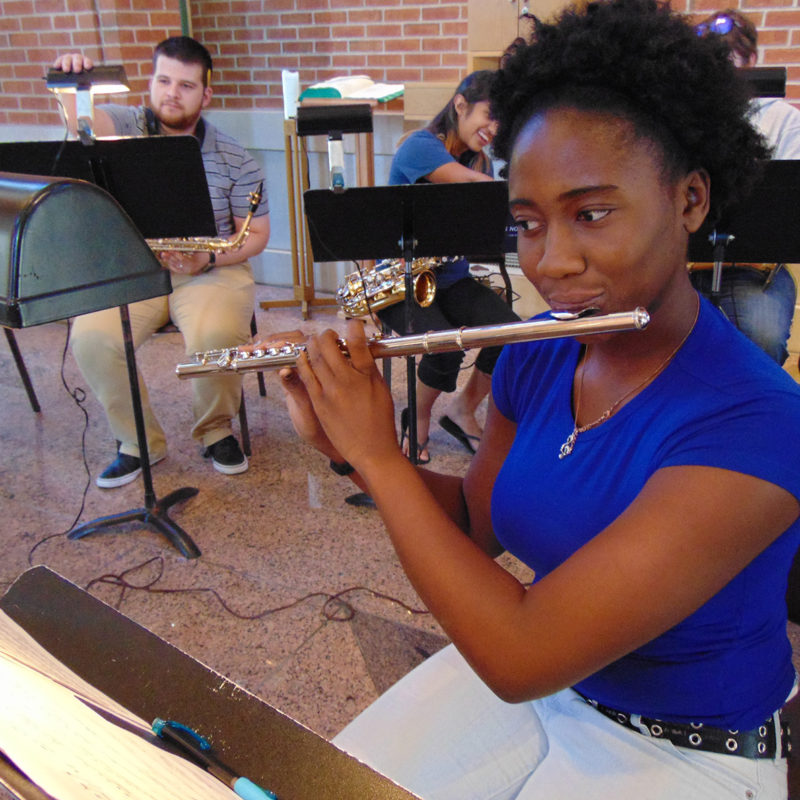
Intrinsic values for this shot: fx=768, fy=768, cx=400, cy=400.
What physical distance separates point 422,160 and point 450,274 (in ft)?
1.44

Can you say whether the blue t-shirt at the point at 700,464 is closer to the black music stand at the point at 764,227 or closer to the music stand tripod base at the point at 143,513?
the black music stand at the point at 764,227

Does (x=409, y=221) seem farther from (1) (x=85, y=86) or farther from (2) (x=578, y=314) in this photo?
(2) (x=578, y=314)

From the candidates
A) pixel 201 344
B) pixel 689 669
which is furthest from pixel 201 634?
pixel 689 669

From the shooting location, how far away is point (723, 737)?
3.09 ft

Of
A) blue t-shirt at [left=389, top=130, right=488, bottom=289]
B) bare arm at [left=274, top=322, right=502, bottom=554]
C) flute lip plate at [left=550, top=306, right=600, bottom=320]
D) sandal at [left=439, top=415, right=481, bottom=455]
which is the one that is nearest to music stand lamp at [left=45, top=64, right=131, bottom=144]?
blue t-shirt at [left=389, top=130, right=488, bottom=289]

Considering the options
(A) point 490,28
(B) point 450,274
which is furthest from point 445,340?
(A) point 490,28

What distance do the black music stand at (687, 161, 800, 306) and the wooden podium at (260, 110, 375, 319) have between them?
7.79 feet

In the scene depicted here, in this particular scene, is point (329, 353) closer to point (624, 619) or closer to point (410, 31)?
point (624, 619)

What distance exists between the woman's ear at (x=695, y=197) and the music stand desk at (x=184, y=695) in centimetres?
73

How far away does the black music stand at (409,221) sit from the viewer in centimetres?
226

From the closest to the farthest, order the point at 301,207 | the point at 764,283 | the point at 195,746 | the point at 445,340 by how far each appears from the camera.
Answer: the point at 195,746
the point at 445,340
the point at 764,283
the point at 301,207

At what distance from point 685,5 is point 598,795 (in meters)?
3.53

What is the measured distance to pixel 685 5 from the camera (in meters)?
3.45

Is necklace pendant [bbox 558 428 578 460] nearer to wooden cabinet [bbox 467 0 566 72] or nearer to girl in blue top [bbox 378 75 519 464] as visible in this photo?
girl in blue top [bbox 378 75 519 464]
